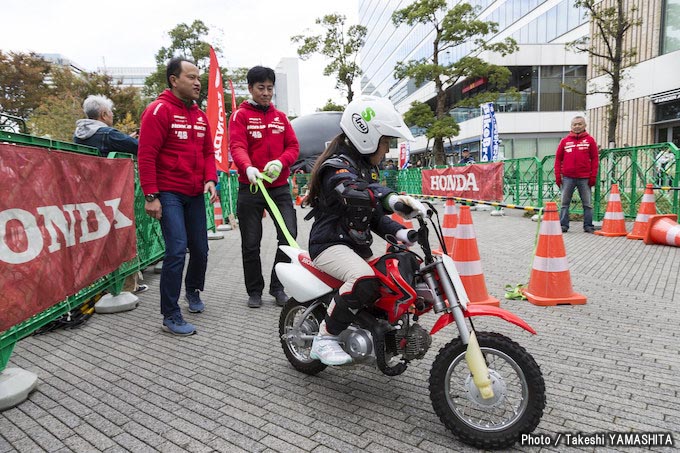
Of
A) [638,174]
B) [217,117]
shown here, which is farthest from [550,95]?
[217,117]

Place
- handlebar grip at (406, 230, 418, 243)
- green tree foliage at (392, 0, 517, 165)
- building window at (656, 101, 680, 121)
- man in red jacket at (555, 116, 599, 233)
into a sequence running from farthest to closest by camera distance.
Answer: green tree foliage at (392, 0, 517, 165) → building window at (656, 101, 680, 121) → man in red jacket at (555, 116, 599, 233) → handlebar grip at (406, 230, 418, 243)

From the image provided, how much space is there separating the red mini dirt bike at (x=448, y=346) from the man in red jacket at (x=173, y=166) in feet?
5.06

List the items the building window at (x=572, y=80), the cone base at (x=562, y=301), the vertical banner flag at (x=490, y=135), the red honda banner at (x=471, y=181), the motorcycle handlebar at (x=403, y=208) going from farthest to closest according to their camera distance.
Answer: the building window at (x=572, y=80) < the vertical banner flag at (x=490, y=135) < the red honda banner at (x=471, y=181) < the cone base at (x=562, y=301) < the motorcycle handlebar at (x=403, y=208)

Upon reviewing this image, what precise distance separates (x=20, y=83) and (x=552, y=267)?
2846cm

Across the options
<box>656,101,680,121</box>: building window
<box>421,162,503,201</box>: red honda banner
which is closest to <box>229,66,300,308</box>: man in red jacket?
<box>421,162,503,201</box>: red honda banner

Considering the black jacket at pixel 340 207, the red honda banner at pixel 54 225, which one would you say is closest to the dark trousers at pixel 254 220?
the red honda banner at pixel 54 225

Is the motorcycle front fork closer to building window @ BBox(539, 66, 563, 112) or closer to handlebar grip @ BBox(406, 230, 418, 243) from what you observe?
handlebar grip @ BBox(406, 230, 418, 243)

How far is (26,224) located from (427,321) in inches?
126

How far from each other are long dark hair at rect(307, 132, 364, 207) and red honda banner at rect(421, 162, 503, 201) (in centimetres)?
1093

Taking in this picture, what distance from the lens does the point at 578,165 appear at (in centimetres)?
866

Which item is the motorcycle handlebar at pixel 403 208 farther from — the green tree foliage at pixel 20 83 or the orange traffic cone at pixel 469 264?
the green tree foliage at pixel 20 83

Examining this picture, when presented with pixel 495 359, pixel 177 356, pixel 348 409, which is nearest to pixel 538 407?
pixel 495 359

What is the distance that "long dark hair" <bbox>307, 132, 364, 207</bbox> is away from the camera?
269cm

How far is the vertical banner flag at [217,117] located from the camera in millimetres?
10281
